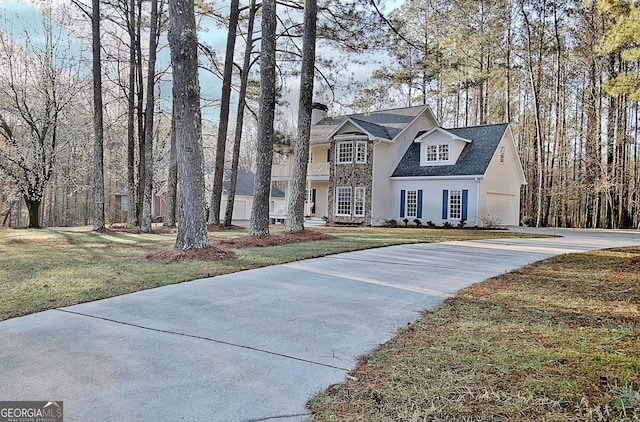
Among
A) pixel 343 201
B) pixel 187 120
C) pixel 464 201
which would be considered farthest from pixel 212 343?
pixel 343 201

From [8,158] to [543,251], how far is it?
69.3 ft

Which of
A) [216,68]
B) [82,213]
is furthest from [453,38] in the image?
[82,213]

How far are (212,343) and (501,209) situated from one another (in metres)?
21.4

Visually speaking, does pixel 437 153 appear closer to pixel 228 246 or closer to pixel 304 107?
pixel 304 107

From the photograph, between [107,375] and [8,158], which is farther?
[8,158]

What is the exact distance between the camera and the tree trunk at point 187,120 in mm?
8562

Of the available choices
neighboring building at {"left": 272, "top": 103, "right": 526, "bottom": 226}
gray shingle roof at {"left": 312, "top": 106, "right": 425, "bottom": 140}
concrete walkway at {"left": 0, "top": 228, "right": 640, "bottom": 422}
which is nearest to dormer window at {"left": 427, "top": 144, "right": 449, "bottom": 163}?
neighboring building at {"left": 272, "top": 103, "right": 526, "bottom": 226}

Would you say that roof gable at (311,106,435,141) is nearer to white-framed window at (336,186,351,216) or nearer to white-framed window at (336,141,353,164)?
white-framed window at (336,141,353,164)

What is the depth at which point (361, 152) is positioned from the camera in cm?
2328

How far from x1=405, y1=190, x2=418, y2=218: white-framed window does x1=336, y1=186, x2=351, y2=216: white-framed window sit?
123 inches

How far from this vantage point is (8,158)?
19.0 metres

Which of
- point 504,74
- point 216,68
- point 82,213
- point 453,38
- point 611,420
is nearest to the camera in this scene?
point 611,420

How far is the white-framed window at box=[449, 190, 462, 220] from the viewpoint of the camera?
21.0 metres

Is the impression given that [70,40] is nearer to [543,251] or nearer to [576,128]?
[543,251]
